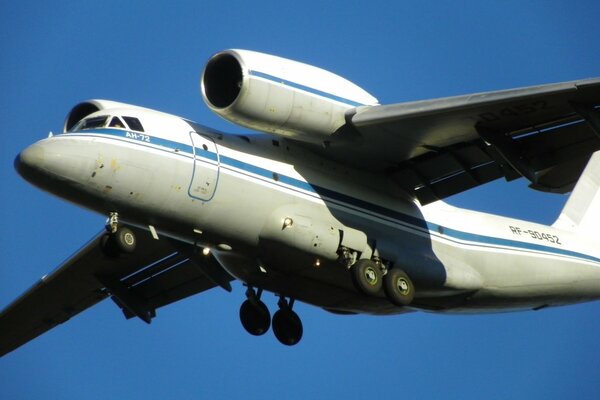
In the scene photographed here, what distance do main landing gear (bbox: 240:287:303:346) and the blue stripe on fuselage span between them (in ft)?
5.41

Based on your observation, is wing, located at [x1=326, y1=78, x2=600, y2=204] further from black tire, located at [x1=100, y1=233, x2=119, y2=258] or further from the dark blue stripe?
black tire, located at [x1=100, y1=233, x2=119, y2=258]

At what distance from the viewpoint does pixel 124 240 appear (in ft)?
45.2

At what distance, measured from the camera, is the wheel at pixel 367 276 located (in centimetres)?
1462

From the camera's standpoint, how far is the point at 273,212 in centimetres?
1432

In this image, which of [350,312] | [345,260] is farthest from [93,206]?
[350,312]

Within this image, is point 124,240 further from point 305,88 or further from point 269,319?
point 269,319

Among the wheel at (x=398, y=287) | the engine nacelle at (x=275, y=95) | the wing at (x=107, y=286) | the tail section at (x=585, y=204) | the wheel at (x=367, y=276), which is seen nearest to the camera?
the engine nacelle at (x=275, y=95)

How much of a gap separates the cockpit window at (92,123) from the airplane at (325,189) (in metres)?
0.02

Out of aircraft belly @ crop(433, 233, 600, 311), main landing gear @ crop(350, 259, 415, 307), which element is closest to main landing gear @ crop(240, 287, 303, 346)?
main landing gear @ crop(350, 259, 415, 307)

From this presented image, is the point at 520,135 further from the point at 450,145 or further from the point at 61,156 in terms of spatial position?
the point at 61,156

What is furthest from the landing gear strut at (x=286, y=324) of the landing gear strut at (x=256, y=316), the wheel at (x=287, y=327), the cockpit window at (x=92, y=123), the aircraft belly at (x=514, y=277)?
the cockpit window at (x=92, y=123)

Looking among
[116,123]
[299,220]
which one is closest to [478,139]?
[299,220]

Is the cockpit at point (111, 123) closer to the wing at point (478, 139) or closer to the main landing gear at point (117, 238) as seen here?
Result: the main landing gear at point (117, 238)

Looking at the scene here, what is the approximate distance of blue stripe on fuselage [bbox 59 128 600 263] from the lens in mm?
13836
